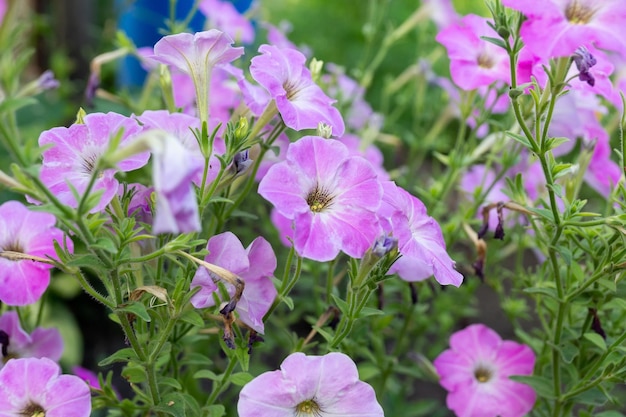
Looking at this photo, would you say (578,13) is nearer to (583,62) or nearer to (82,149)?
(583,62)

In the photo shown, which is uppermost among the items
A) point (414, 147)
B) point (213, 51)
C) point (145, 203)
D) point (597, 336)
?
point (213, 51)

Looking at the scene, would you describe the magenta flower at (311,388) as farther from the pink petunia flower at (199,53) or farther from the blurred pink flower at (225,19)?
the blurred pink flower at (225,19)

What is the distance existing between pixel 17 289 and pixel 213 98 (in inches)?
20.3

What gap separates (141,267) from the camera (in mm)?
769

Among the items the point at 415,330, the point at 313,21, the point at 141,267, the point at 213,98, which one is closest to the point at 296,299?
the point at 415,330

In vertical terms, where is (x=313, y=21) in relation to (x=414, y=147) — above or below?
below

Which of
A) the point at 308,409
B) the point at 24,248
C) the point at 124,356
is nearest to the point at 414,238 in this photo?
the point at 308,409

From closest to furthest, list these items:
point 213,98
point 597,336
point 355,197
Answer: point 355,197
point 597,336
point 213,98

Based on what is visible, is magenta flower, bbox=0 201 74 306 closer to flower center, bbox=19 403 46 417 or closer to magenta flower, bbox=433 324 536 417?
flower center, bbox=19 403 46 417

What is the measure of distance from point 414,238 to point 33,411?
45cm

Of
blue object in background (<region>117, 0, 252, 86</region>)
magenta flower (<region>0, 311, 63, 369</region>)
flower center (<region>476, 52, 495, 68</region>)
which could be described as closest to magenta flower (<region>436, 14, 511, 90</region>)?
flower center (<region>476, 52, 495, 68</region>)

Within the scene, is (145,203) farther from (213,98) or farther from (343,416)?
(213,98)

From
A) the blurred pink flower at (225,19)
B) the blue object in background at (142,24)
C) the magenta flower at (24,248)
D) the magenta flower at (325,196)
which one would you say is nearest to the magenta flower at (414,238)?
the magenta flower at (325,196)

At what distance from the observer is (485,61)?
97 centimetres
